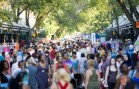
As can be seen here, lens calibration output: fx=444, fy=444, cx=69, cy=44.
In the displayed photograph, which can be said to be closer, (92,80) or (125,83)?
(125,83)

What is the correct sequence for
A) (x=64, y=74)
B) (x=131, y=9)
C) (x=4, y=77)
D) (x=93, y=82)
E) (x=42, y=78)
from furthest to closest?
(x=131, y=9) < (x=42, y=78) < (x=93, y=82) < (x=4, y=77) < (x=64, y=74)

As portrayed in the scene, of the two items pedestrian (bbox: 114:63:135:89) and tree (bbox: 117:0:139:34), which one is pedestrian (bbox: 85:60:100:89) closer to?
pedestrian (bbox: 114:63:135:89)

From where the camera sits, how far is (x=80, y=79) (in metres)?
16.2

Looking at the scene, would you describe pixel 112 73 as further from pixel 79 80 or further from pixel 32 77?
pixel 79 80

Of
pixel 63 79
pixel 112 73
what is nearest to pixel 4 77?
pixel 63 79

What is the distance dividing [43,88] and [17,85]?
4.53 metres

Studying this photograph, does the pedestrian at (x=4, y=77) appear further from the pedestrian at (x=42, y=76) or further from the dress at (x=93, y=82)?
the dress at (x=93, y=82)

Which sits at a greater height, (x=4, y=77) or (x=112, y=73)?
(x=4, y=77)

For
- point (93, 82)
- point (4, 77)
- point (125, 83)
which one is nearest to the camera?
point (125, 83)

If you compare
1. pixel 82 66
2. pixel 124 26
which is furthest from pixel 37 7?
pixel 82 66

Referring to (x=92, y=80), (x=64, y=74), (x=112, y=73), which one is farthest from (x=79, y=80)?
(x=64, y=74)

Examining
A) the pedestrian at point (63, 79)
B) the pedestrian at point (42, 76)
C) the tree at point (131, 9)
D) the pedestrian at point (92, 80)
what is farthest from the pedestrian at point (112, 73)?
the tree at point (131, 9)

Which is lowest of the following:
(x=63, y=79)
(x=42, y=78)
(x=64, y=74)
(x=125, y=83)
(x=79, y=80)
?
(x=79, y=80)

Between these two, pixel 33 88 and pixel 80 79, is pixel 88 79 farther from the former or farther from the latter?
pixel 80 79
